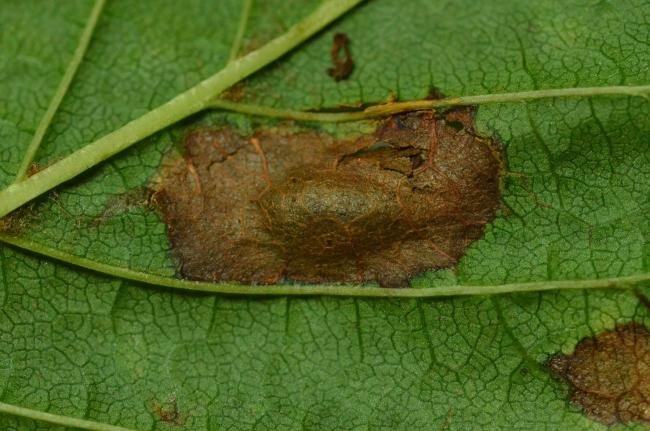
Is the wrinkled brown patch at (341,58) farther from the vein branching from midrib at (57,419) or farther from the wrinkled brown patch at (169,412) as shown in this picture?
the vein branching from midrib at (57,419)

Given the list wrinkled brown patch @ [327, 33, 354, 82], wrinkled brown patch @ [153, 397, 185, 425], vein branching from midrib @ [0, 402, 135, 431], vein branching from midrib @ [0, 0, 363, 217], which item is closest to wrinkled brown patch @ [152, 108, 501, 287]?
vein branching from midrib @ [0, 0, 363, 217]

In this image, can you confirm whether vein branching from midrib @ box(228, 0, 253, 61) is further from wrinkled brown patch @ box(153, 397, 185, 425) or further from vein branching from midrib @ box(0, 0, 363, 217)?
wrinkled brown patch @ box(153, 397, 185, 425)

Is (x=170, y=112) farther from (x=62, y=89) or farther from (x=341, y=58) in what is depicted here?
(x=341, y=58)

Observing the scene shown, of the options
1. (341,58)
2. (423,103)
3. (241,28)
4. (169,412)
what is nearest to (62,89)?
(241,28)

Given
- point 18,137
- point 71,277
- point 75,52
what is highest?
point 75,52

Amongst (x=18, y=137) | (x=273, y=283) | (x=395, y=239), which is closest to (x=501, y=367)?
(x=395, y=239)

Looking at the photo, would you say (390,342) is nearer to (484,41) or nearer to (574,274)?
(574,274)
